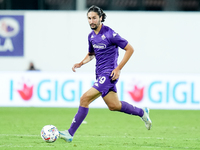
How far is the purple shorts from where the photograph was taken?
270 inches

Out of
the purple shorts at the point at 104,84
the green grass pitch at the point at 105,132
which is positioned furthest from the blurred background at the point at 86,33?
the purple shorts at the point at 104,84

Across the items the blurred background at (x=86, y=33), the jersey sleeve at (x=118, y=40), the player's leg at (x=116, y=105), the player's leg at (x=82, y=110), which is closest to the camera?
the player's leg at (x=82, y=110)

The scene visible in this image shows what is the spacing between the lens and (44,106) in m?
14.8

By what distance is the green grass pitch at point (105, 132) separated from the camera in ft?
22.7

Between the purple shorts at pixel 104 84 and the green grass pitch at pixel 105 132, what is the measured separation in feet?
2.59

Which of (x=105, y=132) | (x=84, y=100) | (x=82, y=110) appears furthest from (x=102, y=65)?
(x=105, y=132)

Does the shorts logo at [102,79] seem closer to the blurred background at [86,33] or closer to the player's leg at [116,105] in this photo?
the player's leg at [116,105]

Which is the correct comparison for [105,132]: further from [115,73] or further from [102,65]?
[115,73]

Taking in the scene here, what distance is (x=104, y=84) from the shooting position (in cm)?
688

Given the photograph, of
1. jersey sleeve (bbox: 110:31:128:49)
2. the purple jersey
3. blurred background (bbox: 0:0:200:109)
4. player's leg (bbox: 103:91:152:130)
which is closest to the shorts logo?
the purple jersey

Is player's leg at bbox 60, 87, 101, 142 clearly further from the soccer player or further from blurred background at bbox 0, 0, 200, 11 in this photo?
blurred background at bbox 0, 0, 200, 11

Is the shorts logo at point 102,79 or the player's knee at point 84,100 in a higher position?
the shorts logo at point 102,79

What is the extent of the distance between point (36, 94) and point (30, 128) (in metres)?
5.32

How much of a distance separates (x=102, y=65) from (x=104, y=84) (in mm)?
303
